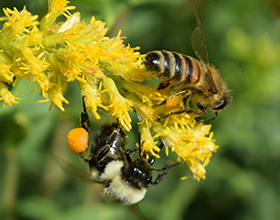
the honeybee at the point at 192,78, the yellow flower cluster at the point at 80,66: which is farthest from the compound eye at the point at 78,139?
the honeybee at the point at 192,78

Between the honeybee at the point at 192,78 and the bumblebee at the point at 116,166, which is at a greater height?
the honeybee at the point at 192,78

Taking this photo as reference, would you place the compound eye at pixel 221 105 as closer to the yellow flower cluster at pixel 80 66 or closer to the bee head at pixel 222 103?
the bee head at pixel 222 103

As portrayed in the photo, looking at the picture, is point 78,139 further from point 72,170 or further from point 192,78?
point 192,78

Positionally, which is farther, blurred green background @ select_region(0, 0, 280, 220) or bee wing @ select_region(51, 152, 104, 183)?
blurred green background @ select_region(0, 0, 280, 220)

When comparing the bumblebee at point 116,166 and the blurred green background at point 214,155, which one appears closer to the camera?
the bumblebee at point 116,166

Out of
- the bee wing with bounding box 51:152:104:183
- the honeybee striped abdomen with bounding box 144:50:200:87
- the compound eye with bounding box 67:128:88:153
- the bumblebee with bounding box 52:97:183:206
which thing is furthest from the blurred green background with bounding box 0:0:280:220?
the honeybee striped abdomen with bounding box 144:50:200:87

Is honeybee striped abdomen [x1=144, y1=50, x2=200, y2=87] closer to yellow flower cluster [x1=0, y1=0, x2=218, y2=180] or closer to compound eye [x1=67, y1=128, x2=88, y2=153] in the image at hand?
yellow flower cluster [x1=0, y1=0, x2=218, y2=180]

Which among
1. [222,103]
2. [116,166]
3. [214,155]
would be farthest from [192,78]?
[214,155]

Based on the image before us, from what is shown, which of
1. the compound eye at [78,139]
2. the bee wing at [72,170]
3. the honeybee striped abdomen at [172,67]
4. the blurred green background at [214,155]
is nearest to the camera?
the honeybee striped abdomen at [172,67]
